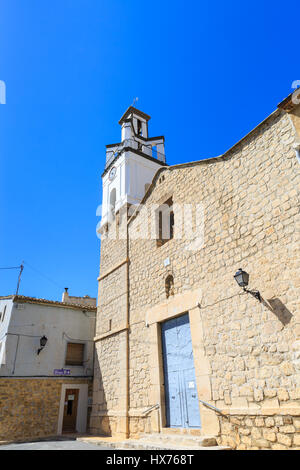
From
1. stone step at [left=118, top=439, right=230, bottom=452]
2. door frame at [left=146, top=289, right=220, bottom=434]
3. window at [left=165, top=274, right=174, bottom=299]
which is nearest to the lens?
stone step at [left=118, top=439, right=230, bottom=452]

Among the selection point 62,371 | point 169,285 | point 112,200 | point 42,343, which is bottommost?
point 62,371

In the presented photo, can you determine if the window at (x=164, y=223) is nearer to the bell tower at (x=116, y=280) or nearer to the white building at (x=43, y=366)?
the bell tower at (x=116, y=280)

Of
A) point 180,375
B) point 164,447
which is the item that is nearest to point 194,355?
point 180,375

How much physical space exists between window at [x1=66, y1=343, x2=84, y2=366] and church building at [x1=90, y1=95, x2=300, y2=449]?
68.1 inches

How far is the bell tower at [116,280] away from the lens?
8203 millimetres

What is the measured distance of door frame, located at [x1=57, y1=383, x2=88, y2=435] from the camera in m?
9.85

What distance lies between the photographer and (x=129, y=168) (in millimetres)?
12594

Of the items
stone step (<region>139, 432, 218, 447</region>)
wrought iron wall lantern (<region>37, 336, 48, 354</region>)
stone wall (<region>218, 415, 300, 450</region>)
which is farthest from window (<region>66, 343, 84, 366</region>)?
stone wall (<region>218, 415, 300, 450</region>)

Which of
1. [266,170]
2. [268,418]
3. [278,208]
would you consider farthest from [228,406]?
[266,170]

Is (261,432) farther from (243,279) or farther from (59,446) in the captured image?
(59,446)

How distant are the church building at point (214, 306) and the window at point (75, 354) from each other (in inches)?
68.1

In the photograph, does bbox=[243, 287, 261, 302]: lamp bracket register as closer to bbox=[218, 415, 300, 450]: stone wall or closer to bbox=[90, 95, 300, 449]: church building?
bbox=[90, 95, 300, 449]: church building

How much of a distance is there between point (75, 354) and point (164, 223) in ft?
20.4

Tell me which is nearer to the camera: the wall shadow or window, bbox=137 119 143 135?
the wall shadow
